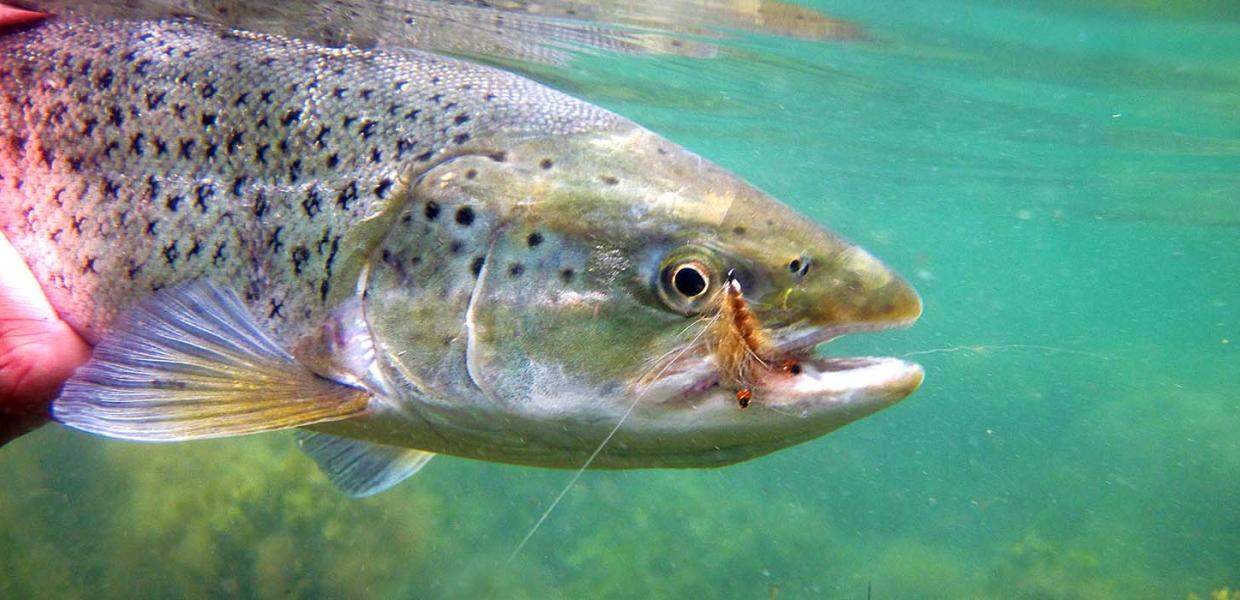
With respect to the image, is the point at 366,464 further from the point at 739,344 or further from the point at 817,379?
the point at 817,379

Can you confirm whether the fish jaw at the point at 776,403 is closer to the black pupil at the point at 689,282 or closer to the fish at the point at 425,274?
the fish at the point at 425,274

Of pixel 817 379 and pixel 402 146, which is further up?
pixel 402 146

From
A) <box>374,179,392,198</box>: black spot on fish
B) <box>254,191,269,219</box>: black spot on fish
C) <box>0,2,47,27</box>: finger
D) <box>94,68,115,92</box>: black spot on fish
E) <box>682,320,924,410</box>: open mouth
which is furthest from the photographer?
<box>0,2,47,27</box>: finger

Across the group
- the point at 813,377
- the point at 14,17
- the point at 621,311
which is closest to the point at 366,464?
the point at 621,311

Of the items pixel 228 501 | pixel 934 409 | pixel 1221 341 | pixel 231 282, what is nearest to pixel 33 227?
pixel 231 282

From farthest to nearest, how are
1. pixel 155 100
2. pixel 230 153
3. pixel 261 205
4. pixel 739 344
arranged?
pixel 155 100 < pixel 230 153 < pixel 261 205 < pixel 739 344

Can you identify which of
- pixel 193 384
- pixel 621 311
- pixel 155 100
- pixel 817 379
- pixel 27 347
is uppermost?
pixel 155 100

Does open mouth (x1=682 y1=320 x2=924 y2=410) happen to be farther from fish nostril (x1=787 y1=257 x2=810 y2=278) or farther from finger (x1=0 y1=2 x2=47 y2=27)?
finger (x1=0 y1=2 x2=47 y2=27)

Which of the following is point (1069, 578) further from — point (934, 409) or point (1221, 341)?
point (1221, 341)

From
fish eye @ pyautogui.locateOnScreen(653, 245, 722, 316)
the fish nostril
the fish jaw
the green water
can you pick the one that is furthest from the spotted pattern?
the green water
